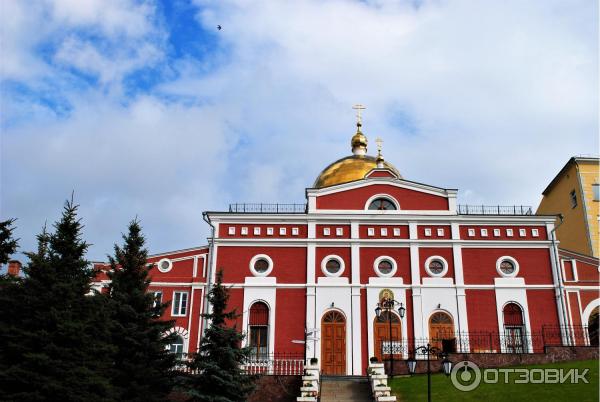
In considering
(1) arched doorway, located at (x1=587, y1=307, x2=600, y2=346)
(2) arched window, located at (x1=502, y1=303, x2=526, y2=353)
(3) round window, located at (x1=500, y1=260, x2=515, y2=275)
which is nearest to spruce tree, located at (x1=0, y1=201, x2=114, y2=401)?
(2) arched window, located at (x1=502, y1=303, x2=526, y2=353)

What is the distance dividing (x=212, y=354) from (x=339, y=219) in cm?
1197

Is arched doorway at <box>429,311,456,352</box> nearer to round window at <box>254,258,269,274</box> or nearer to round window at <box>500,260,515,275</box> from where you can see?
round window at <box>500,260,515,275</box>

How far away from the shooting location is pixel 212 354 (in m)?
18.0

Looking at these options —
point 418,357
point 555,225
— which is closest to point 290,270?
point 418,357

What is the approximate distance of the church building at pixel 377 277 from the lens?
2641 centimetres

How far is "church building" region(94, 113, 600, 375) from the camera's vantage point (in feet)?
86.6

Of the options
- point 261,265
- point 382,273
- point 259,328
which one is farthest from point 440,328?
point 261,265

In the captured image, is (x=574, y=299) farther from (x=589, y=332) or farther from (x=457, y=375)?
(x=457, y=375)

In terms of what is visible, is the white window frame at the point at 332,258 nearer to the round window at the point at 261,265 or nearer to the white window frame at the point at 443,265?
the round window at the point at 261,265

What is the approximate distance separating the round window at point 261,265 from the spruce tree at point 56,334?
38.6ft

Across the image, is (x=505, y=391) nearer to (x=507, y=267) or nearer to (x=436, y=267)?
(x=436, y=267)

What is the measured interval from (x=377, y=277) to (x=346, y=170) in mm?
9225

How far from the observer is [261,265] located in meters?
28.0

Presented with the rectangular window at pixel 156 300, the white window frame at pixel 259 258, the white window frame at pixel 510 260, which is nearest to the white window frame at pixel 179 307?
the rectangular window at pixel 156 300
